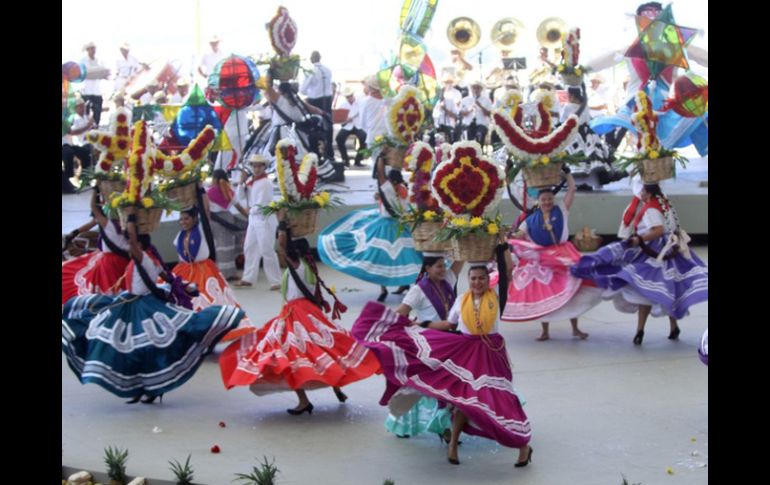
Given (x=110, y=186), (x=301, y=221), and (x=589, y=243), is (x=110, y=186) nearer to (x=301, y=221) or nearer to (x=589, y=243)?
(x=301, y=221)

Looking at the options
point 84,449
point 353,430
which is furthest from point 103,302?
point 353,430

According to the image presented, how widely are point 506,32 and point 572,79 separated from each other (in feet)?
30.3

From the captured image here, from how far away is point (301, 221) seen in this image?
836 centimetres

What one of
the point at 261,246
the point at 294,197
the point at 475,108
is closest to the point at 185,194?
the point at 294,197

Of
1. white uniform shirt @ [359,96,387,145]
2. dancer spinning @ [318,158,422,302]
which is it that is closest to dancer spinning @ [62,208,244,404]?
dancer spinning @ [318,158,422,302]

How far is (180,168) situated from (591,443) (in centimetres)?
389

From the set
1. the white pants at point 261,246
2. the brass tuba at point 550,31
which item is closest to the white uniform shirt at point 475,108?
the brass tuba at point 550,31

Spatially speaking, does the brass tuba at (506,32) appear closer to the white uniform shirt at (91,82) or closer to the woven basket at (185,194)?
the white uniform shirt at (91,82)

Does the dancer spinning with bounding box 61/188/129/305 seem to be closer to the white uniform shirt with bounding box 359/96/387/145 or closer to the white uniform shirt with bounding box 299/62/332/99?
the white uniform shirt with bounding box 299/62/332/99

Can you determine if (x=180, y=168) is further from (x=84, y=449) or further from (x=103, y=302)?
(x=84, y=449)

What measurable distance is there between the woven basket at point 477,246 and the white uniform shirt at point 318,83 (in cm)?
1129

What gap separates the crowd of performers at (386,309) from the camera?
7051mm

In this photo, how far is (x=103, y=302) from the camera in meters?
8.51

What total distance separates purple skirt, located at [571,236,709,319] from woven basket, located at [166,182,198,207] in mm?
3000
